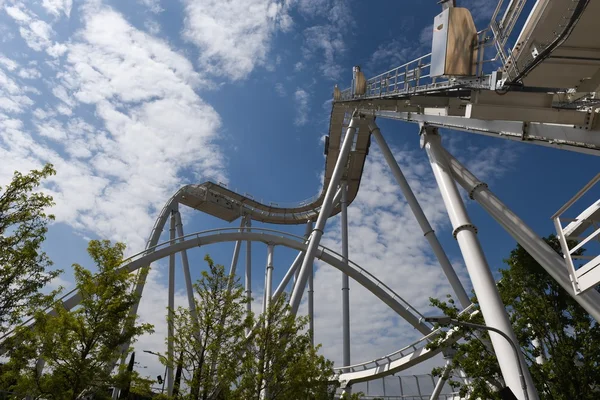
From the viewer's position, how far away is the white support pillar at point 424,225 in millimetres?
15500

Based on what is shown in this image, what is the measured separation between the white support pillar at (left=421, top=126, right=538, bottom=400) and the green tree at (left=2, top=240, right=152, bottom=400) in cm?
806

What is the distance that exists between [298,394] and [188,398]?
9.67 ft

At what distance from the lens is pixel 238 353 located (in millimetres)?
12688

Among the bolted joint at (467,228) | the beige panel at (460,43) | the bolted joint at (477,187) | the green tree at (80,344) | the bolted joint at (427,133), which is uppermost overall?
the bolted joint at (427,133)

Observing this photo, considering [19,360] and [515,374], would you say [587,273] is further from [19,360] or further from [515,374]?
[19,360]

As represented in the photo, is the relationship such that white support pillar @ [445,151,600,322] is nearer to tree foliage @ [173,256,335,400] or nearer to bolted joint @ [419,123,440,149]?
bolted joint @ [419,123,440,149]

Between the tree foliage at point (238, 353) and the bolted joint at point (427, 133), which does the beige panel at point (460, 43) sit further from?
the tree foliage at point (238, 353)

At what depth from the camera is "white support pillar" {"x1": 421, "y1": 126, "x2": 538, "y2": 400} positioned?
25.6 feet

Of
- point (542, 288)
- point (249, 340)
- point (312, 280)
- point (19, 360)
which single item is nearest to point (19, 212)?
point (19, 360)

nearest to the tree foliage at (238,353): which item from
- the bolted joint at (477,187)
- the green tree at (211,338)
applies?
the green tree at (211,338)

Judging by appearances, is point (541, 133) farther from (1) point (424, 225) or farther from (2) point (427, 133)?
(1) point (424, 225)

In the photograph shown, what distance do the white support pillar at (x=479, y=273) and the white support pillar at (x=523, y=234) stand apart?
37 cm

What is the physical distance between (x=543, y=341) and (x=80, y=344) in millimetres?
11358

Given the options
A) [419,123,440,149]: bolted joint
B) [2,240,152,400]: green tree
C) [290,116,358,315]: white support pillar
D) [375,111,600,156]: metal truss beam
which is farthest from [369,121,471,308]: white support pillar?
[2,240,152,400]: green tree
